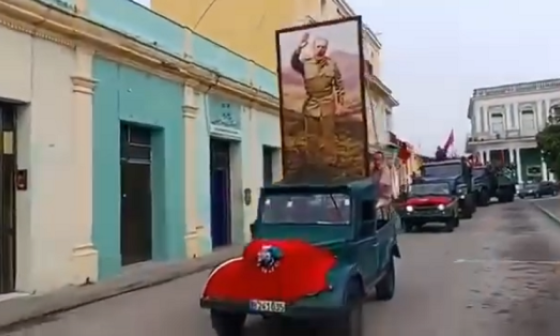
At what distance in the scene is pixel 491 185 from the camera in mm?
39875

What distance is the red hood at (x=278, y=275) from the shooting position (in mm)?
6855

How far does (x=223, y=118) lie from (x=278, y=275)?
1254 centimetres

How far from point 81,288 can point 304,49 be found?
336 inches

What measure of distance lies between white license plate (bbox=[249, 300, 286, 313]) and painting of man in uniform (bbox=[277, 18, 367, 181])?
7874 mm

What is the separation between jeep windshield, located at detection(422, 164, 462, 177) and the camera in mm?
29198

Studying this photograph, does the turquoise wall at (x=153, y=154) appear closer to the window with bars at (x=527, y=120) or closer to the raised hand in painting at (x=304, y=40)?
the raised hand in painting at (x=304, y=40)

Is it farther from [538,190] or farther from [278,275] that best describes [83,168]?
[538,190]

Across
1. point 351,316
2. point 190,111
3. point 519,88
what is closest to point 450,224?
point 190,111

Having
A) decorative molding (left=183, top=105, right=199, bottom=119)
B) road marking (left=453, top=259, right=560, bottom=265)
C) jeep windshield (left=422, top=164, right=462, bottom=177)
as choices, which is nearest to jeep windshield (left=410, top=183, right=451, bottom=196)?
jeep windshield (left=422, top=164, right=462, bottom=177)

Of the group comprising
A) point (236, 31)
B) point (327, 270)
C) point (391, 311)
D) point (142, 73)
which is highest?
point (236, 31)

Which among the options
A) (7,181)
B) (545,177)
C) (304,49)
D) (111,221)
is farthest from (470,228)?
(545,177)

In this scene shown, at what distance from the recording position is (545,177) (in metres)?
66.4

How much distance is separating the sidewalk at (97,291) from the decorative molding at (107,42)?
15.0 feet

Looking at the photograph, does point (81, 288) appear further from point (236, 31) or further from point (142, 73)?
point (236, 31)
